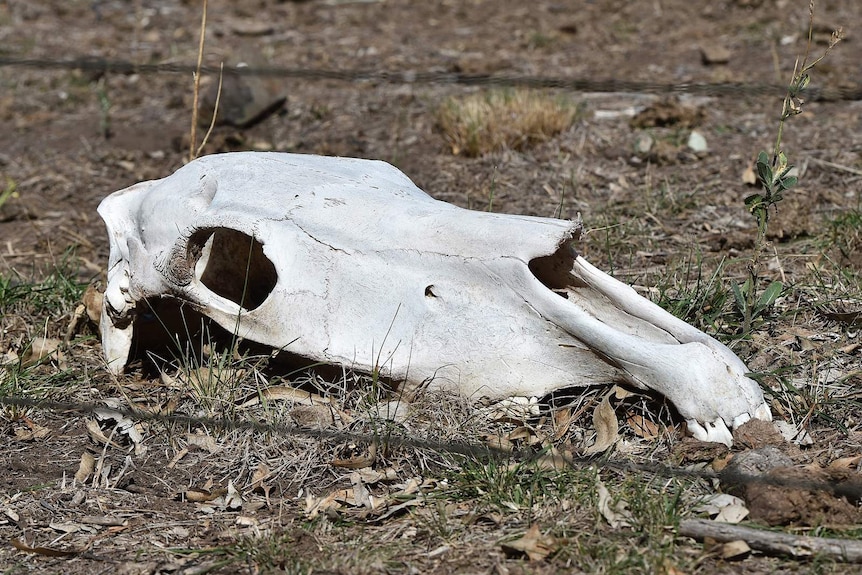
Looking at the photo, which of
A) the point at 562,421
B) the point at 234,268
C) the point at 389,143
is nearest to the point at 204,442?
the point at 234,268

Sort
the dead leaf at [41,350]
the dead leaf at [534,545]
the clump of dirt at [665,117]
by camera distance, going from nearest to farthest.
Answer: the dead leaf at [534,545], the dead leaf at [41,350], the clump of dirt at [665,117]

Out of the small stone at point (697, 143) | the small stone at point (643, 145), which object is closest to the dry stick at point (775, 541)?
the small stone at point (643, 145)

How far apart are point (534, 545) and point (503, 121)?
3394 mm

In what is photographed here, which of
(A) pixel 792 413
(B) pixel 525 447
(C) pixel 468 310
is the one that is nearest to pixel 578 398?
(B) pixel 525 447

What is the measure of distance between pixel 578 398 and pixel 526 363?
0.88 ft

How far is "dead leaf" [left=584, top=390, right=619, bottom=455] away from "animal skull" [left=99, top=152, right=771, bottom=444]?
15cm

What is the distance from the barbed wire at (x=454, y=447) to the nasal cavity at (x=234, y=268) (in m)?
0.51

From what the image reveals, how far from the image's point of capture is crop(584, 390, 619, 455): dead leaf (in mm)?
3182

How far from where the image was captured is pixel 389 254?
3.26 meters

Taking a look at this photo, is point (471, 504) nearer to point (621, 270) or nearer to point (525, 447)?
point (525, 447)

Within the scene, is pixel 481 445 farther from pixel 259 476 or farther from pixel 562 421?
pixel 259 476

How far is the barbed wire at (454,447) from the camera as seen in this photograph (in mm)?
2779

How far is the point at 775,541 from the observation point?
8.57 ft

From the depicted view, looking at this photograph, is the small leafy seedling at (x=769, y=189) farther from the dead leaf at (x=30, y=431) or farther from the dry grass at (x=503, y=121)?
the dead leaf at (x=30, y=431)
